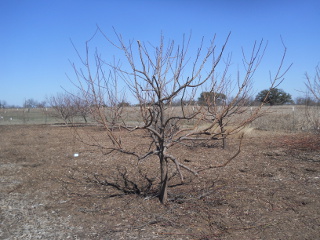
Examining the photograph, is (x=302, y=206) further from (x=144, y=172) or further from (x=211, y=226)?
(x=144, y=172)

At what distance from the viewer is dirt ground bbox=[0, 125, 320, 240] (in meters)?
3.47

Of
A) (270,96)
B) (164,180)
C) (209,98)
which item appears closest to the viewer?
(164,180)

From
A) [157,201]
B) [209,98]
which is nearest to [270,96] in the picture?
[209,98]

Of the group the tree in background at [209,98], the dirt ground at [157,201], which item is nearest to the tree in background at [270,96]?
the tree in background at [209,98]

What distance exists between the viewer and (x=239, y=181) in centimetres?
531

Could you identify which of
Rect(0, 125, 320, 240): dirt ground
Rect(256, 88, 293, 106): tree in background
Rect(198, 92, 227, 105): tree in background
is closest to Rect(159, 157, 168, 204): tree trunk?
Rect(0, 125, 320, 240): dirt ground

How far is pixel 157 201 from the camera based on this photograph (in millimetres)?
4332

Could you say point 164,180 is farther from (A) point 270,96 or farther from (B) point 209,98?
(A) point 270,96

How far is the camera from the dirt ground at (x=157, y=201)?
347cm

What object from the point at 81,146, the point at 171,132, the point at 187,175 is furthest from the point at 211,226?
the point at 81,146

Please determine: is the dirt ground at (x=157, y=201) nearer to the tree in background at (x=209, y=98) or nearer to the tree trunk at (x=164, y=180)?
the tree trunk at (x=164, y=180)

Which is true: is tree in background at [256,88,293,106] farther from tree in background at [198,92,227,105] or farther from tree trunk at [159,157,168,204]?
tree trunk at [159,157,168,204]

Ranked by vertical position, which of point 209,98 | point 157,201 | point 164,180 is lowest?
point 157,201

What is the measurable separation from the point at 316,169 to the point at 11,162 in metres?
7.53
